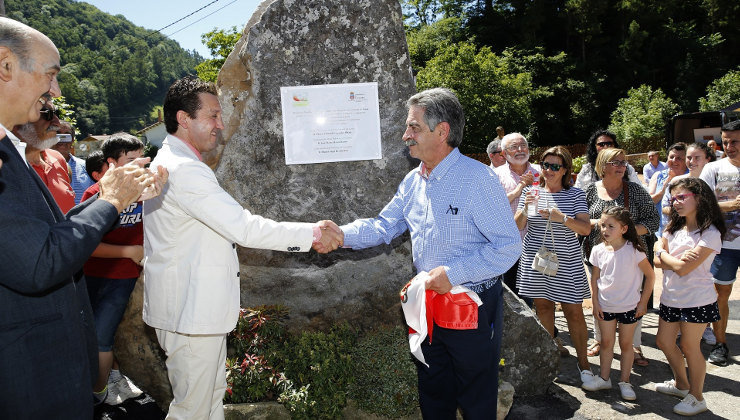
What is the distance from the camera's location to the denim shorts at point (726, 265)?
505cm

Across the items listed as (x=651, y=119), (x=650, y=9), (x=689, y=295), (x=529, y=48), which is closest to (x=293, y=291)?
(x=689, y=295)

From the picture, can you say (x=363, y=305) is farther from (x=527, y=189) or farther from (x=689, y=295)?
(x=689, y=295)

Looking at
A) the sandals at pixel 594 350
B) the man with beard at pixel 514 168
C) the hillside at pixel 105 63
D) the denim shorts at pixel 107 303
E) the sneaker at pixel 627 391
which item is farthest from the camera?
→ the hillside at pixel 105 63

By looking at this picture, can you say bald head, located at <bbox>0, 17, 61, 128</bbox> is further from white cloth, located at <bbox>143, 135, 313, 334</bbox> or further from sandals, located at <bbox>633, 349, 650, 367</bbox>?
sandals, located at <bbox>633, 349, 650, 367</bbox>

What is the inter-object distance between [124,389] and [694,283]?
476 cm

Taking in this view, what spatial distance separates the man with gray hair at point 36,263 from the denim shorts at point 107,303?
186 centimetres

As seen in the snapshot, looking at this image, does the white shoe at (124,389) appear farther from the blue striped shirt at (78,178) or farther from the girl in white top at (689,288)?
the girl in white top at (689,288)

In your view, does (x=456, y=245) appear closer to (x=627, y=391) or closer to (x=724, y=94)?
(x=627, y=391)

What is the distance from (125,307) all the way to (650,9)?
40.4m

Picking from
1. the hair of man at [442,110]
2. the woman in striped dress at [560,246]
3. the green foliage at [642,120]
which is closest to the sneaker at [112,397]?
the hair of man at [442,110]

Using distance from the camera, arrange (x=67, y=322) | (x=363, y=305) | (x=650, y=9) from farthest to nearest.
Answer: (x=650, y=9), (x=363, y=305), (x=67, y=322)

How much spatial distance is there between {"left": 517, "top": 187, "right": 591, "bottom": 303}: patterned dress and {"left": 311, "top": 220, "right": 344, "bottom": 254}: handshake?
7.52 feet

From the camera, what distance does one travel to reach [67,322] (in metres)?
2.00

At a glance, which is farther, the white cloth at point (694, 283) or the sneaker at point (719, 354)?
the sneaker at point (719, 354)
